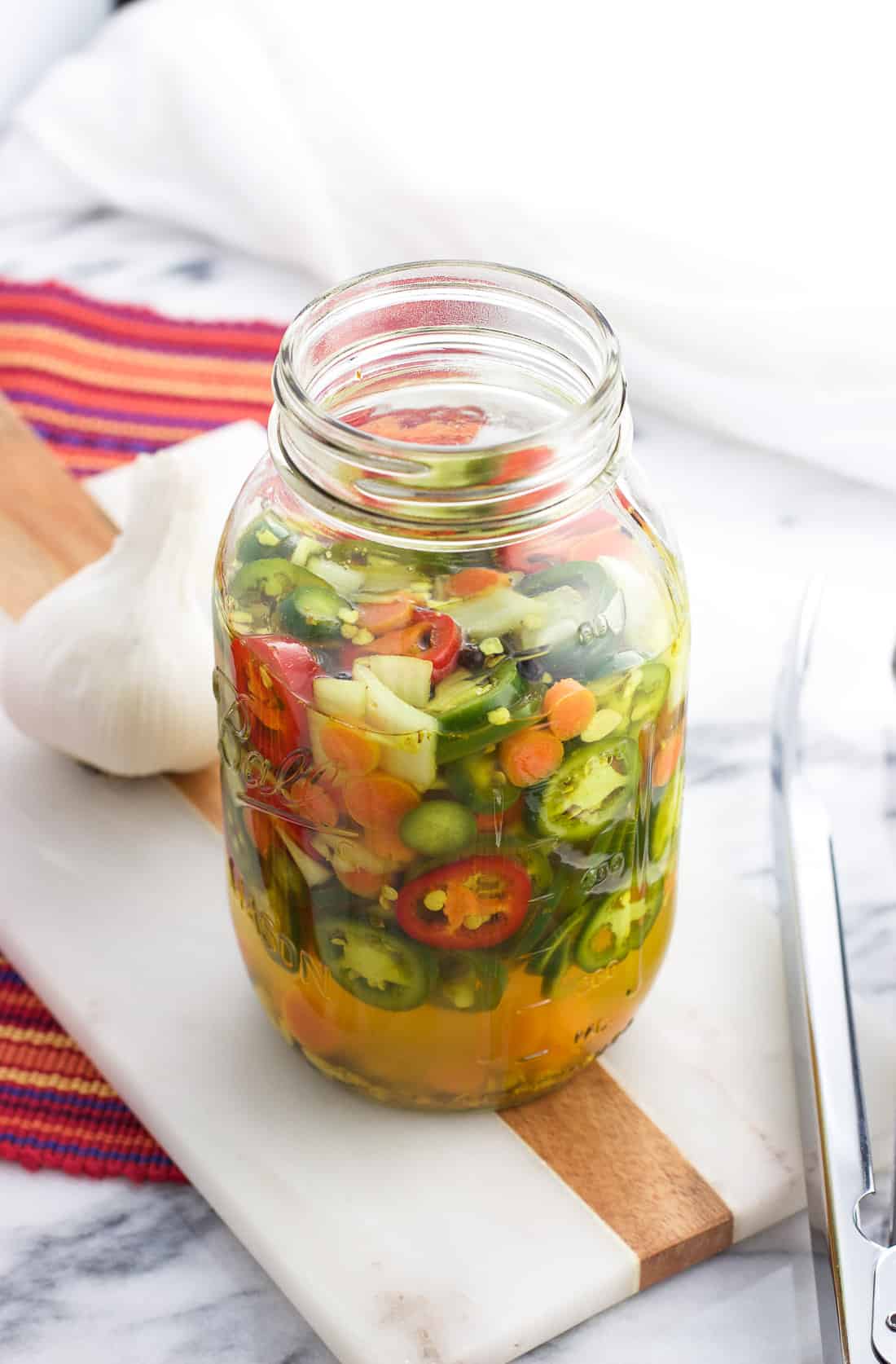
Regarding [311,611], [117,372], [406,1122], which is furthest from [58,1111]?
[117,372]

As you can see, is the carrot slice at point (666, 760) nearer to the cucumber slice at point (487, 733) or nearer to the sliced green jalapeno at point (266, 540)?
the cucumber slice at point (487, 733)

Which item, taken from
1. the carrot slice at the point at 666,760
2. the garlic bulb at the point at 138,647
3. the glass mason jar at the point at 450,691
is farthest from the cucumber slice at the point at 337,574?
the garlic bulb at the point at 138,647

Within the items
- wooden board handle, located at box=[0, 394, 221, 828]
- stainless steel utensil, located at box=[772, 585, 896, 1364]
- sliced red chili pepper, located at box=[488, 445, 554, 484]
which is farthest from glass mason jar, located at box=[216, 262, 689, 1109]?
wooden board handle, located at box=[0, 394, 221, 828]

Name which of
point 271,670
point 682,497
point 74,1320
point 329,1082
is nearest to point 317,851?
point 271,670

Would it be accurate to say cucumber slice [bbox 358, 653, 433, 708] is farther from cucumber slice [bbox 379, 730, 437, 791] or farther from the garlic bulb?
the garlic bulb

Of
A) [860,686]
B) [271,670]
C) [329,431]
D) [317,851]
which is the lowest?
[860,686]

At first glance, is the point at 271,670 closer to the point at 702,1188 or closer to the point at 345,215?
the point at 702,1188
